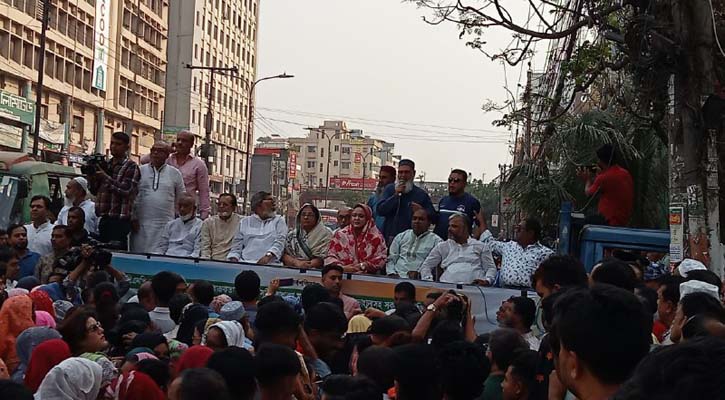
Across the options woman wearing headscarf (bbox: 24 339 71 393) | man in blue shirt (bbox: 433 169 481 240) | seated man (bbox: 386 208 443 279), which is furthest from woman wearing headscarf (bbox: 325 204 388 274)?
woman wearing headscarf (bbox: 24 339 71 393)

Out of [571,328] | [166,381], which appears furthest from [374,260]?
[571,328]

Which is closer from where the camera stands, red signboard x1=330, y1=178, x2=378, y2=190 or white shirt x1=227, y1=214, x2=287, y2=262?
white shirt x1=227, y1=214, x2=287, y2=262

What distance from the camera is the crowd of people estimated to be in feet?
9.90

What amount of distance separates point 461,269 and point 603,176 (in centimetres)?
188

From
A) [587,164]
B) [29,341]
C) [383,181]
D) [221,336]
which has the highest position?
[587,164]

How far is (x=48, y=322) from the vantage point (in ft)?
21.7

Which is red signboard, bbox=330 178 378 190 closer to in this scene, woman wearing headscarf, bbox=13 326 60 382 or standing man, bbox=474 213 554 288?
standing man, bbox=474 213 554 288

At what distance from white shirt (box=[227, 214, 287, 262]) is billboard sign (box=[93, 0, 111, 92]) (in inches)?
1967

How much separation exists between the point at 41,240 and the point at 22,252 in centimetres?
70

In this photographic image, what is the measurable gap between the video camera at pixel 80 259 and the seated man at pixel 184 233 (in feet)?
4.38

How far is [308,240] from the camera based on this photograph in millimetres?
10188

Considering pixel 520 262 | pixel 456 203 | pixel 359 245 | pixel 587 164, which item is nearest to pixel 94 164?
pixel 359 245

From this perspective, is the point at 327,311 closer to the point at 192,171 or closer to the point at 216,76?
the point at 192,171

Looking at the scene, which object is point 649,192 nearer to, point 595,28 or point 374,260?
point 595,28
